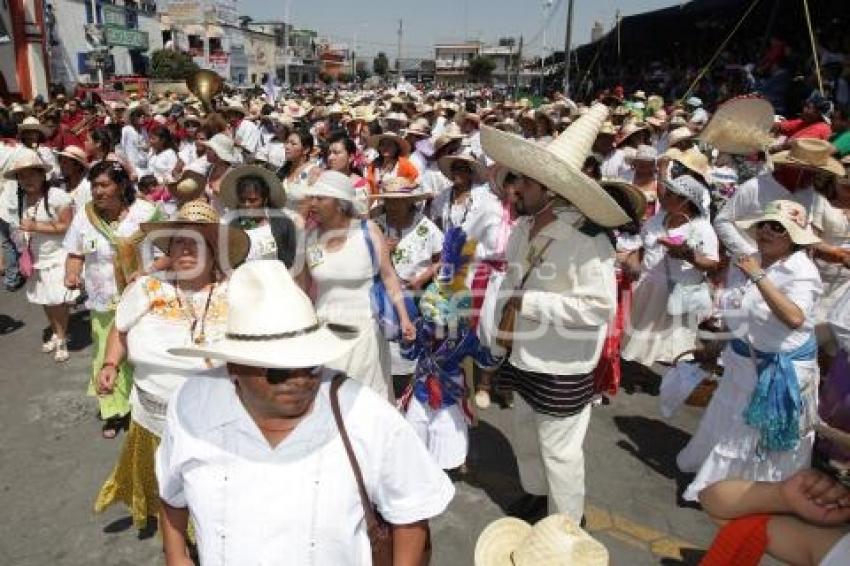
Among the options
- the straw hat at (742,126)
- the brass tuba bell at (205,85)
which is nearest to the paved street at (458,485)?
the straw hat at (742,126)

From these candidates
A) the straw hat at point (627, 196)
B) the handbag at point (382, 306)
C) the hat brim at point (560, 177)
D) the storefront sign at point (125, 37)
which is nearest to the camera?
the hat brim at point (560, 177)

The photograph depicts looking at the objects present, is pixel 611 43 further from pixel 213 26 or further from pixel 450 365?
pixel 213 26

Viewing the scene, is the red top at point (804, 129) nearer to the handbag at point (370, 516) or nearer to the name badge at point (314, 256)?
the name badge at point (314, 256)

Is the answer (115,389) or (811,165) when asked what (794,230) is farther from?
(115,389)

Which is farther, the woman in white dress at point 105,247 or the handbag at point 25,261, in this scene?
the handbag at point 25,261

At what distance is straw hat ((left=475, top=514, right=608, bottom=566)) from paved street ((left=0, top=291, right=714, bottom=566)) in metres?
1.42

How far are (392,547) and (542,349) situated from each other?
5.20 ft

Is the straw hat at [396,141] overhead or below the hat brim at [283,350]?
overhead

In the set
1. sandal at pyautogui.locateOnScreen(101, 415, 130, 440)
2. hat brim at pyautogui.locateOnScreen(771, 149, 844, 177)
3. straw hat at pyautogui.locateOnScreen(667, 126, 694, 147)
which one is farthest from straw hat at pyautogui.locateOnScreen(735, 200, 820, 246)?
straw hat at pyautogui.locateOnScreen(667, 126, 694, 147)

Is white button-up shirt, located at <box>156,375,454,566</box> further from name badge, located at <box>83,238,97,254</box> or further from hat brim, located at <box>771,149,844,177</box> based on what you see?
hat brim, located at <box>771,149,844,177</box>

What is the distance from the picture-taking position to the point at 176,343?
10.3 feet

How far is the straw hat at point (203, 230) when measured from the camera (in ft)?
10.8

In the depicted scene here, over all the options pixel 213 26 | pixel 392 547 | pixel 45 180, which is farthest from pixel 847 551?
pixel 213 26

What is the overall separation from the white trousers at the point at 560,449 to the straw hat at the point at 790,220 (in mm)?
1350
